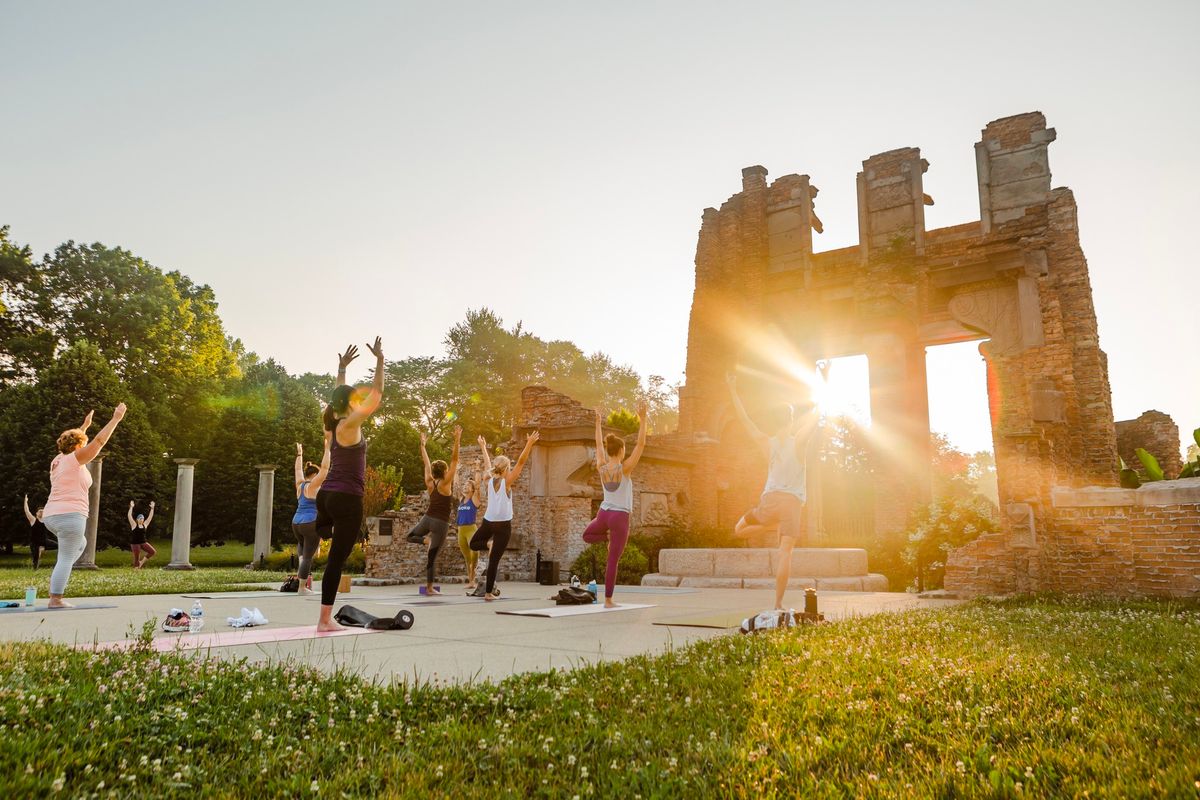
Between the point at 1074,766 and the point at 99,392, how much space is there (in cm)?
3584

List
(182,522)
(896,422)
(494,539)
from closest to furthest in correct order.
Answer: (494,539), (896,422), (182,522)

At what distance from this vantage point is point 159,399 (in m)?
37.9

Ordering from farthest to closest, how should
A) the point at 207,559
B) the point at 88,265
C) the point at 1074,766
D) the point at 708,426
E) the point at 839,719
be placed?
the point at 88,265
the point at 207,559
the point at 708,426
the point at 839,719
the point at 1074,766

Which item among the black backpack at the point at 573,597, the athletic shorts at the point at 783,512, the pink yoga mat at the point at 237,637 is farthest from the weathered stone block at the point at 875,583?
the pink yoga mat at the point at 237,637

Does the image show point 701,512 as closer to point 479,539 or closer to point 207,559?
point 479,539

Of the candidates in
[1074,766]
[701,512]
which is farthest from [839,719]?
[701,512]

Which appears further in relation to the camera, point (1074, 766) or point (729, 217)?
point (729, 217)

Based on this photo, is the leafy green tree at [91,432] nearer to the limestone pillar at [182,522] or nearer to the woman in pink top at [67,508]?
the limestone pillar at [182,522]

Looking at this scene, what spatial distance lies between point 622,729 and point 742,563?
12500 millimetres

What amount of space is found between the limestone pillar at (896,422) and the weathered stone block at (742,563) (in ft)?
23.4

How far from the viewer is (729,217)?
24281mm

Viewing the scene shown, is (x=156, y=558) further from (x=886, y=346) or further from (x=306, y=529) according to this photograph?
(x=886, y=346)

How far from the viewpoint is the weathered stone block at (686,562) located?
50.9ft

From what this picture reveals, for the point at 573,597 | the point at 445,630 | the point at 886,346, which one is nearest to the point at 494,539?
the point at 573,597
